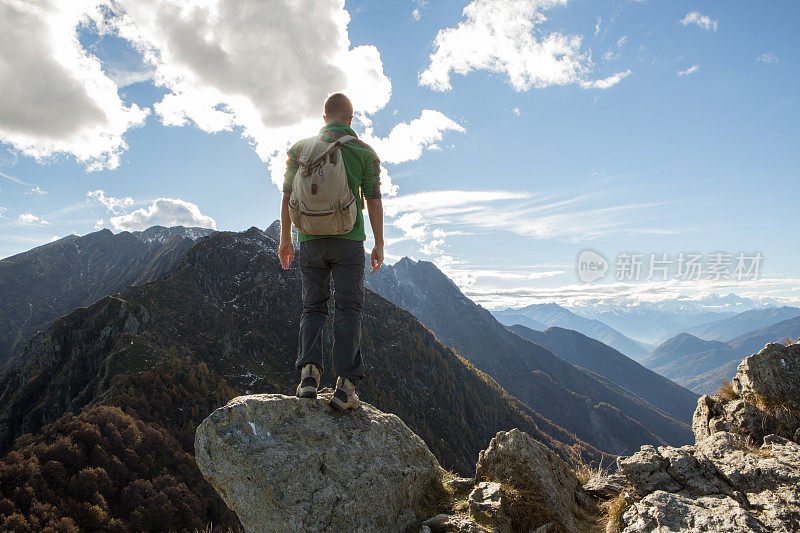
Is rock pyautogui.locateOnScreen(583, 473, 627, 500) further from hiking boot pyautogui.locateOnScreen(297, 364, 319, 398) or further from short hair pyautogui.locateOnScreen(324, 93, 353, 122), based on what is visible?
short hair pyautogui.locateOnScreen(324, 93, 353, 122)

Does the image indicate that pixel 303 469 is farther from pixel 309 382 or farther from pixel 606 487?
pixel 606 487

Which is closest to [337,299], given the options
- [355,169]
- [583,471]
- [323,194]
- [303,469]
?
[323,194]

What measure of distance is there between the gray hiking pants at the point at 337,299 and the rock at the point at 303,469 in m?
0.83

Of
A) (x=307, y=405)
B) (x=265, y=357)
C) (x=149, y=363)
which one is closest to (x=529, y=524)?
(x=307, y=405)

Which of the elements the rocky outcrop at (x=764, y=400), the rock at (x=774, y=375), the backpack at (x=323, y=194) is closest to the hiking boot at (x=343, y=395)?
the backpack at (x=323, y=194)

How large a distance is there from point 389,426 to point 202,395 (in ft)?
433

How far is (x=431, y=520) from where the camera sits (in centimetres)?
495

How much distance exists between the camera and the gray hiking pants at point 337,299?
5.62 m

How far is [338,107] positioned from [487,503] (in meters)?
6.73

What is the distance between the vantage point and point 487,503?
5.08 m

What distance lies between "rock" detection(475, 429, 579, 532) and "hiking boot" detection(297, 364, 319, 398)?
358cm

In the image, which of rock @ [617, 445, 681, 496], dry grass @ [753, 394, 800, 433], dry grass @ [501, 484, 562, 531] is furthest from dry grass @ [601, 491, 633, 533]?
dry grass @ [753, 394, 800, 433]

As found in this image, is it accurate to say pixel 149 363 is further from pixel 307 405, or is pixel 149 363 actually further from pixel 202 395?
pixel 307 405

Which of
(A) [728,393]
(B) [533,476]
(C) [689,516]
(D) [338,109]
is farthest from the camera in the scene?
(A) [728,393]
